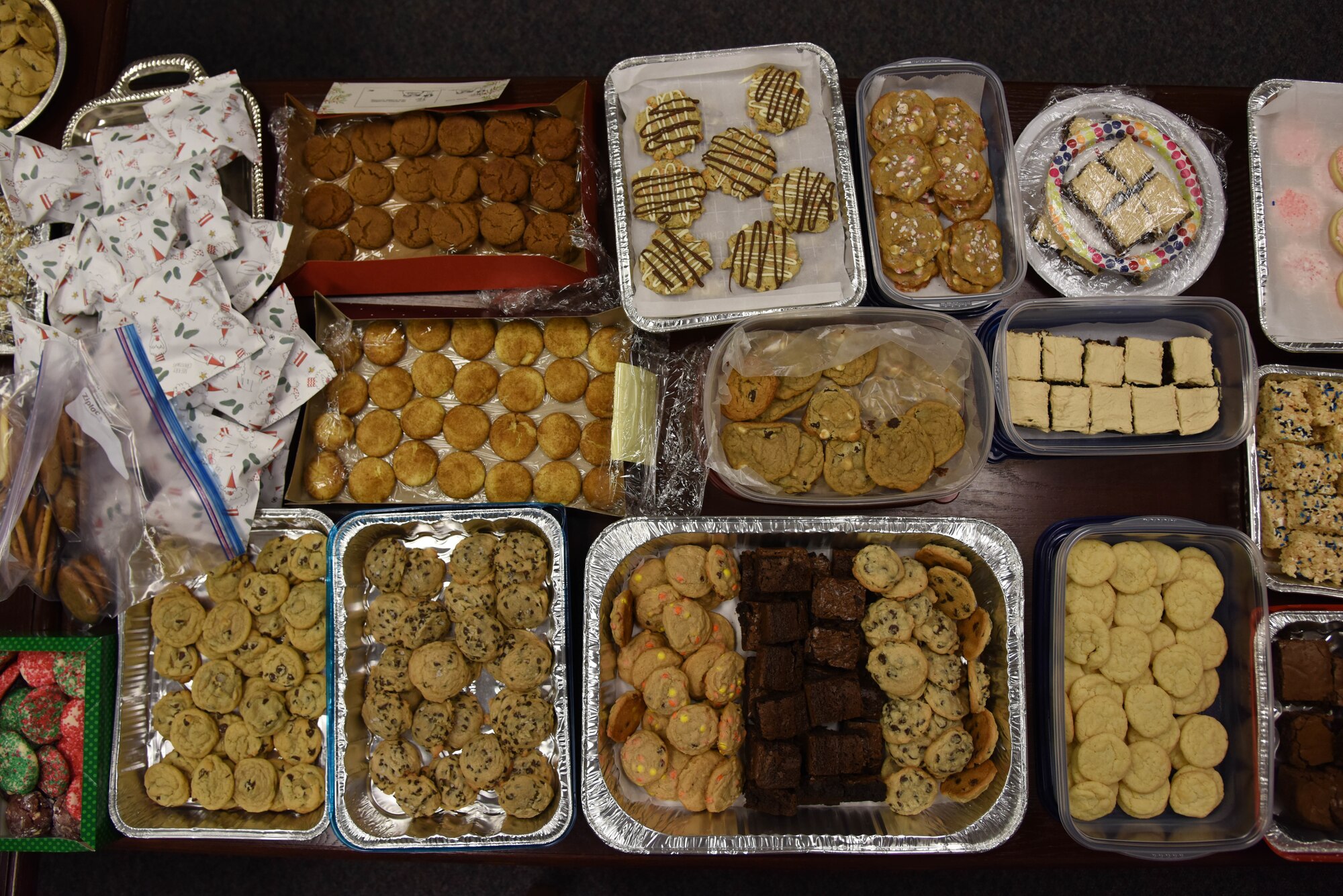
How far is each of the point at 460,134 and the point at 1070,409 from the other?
215 centimetres

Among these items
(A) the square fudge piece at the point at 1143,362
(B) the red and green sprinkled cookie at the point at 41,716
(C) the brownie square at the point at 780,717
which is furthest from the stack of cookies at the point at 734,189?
(B) the red and green sprinkled cookie at the point at 41,716

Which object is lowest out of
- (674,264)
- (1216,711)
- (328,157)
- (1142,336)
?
(1216,711)

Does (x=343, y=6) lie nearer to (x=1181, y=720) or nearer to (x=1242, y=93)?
(x=1242, y=93)

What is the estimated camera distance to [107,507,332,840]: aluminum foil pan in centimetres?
224

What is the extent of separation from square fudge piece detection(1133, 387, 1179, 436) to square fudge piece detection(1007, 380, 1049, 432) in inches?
11.3

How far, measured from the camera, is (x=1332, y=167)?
98.7 inches

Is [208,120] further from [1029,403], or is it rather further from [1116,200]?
[1116,200]

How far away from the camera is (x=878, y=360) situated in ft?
7.54

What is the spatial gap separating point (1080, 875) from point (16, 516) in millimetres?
4278

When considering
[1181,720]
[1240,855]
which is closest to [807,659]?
[1181,720]

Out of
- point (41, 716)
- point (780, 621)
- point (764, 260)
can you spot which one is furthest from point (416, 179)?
point (41, 716)

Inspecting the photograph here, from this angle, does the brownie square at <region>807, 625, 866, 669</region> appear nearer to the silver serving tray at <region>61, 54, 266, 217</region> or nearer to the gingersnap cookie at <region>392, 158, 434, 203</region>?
the gingersnap cookie at <region>392, 158, 434, 203</region>

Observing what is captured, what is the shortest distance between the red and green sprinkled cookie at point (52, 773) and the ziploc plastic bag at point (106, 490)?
0.48 m

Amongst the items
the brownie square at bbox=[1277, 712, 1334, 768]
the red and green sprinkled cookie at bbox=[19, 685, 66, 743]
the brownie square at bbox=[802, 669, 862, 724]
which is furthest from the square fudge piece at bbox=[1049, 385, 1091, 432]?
the red and green sprinkled cookie at bbox=[19, 685, 66, 743]
